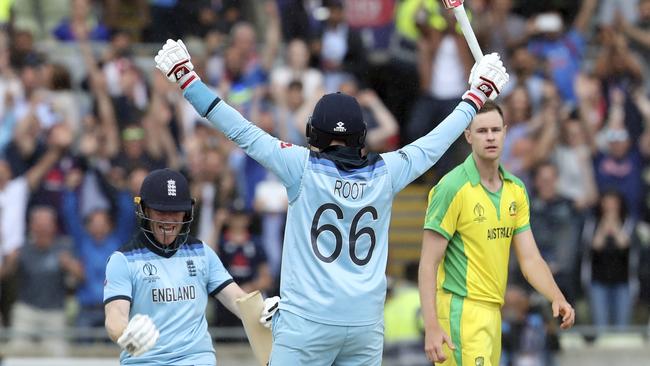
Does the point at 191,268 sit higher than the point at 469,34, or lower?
lower

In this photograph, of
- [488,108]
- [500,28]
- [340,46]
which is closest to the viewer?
[488,108]

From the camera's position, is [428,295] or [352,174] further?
[428,295]

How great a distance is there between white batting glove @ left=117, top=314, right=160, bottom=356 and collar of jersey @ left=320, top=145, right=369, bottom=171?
1.45 m

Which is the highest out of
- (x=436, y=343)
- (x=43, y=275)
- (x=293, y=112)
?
(x=293, y=112)

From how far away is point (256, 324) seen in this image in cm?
879

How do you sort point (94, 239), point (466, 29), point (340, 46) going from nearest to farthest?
point (466, 29)
point (94, 239)
point (340, 46)

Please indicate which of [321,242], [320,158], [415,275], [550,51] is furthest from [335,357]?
[550,51]

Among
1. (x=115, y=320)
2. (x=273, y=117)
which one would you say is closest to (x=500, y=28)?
(x=273, y=117)

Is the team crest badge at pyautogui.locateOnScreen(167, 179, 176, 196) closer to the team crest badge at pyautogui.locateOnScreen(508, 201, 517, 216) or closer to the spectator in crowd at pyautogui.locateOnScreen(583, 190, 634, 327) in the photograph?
the team crest badge at pyautogui.locateOnScreen(508, 201, 517, 216)

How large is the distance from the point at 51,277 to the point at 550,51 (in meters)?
6.80

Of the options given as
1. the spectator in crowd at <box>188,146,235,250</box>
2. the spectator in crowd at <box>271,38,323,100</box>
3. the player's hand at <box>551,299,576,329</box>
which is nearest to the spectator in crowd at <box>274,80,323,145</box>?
the spectator in crowd at <box>271,38,323,100</box>

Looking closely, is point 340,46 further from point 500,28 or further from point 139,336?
point 139,336

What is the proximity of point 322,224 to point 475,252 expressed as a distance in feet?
5.28

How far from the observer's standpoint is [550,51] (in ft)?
55.8
